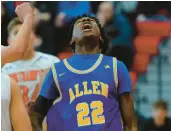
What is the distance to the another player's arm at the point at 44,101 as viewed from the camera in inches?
178

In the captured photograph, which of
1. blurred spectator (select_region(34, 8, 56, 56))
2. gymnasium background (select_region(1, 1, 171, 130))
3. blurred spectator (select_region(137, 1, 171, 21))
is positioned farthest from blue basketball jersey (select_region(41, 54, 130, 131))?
blurred spectator (select_region(137, 1, 171, 21))

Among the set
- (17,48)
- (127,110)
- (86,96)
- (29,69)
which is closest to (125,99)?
(127,110)

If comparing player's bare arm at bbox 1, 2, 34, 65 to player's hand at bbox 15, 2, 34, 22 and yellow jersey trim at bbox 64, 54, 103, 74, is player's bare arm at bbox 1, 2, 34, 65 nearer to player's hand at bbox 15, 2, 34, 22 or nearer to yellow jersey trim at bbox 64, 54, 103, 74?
player's hand at bbox 15, 2, 34, 22

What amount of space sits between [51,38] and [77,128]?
4.55 metres

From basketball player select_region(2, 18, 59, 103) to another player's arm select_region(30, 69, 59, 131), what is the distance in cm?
125

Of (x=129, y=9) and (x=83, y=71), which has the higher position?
(x=83, y=71)

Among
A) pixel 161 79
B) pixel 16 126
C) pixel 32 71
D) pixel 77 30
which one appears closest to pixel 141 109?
pixel 161 79

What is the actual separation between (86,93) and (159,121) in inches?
153

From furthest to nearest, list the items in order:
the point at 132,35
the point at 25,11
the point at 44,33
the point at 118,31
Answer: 1. the point at 132,35
2. the point at 118,31
3. the point at 44,33
4. the point at 25,11

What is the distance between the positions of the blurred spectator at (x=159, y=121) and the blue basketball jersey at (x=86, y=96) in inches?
146

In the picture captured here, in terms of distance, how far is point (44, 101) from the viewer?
4578 mm

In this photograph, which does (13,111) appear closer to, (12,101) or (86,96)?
(12,101)

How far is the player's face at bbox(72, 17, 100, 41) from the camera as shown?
4.57 m

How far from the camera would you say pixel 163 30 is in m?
9.31
